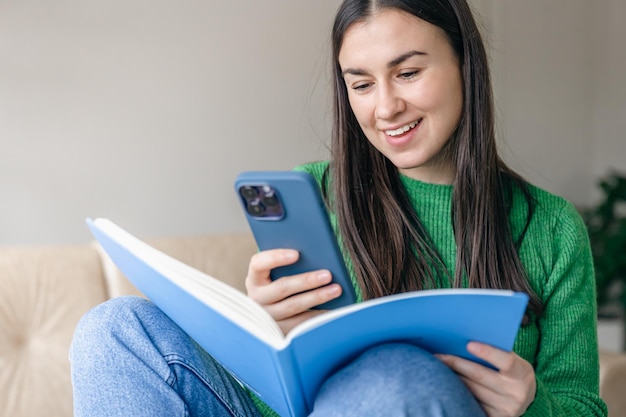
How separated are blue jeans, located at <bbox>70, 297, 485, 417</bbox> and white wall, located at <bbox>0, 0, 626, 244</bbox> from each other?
52.2 inches

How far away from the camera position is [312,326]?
2.34ft

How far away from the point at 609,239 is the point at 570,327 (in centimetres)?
230

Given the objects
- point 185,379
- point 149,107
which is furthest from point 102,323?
point 149,107

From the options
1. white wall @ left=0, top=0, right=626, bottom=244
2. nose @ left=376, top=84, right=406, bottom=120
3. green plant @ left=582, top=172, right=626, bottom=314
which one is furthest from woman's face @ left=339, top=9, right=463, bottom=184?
green plant @ left=582, top=172, right=626, bottom=314

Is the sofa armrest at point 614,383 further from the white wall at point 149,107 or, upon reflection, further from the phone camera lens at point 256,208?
the phone camera lens at point 256,208

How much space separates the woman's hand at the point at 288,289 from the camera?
952mm

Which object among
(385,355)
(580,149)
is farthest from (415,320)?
(580,149)

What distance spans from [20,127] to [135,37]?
44cm

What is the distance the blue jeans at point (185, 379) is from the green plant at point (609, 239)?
2531 mm

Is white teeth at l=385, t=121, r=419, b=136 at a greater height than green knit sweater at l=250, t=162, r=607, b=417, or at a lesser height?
greater

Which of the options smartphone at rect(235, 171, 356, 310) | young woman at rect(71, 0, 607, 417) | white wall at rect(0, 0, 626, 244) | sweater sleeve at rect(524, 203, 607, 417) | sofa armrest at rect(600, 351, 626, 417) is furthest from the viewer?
white wall at rect(0, 0, 626, 244)

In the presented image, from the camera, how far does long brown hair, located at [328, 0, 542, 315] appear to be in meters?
1.21

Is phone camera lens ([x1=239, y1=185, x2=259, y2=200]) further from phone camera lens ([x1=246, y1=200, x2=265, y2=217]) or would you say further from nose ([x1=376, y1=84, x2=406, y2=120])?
nose ([x1=376, y1=84, x2=406, y2=120])

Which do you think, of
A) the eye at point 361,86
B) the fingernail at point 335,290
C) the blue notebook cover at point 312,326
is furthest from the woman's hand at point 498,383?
the eye at point 361,86
